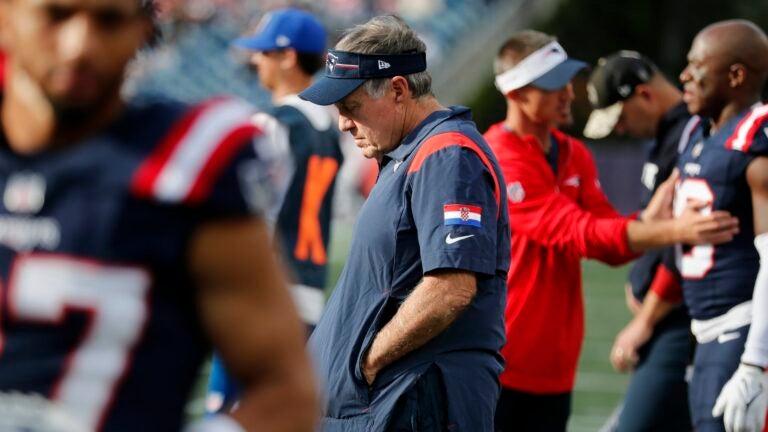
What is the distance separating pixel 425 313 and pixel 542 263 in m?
1.37

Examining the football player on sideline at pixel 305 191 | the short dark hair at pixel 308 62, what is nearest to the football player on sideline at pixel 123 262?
the football player on sideline at pixel 305 191

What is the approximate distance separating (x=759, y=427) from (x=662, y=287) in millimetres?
985

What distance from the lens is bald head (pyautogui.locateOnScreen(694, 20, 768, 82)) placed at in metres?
4.20

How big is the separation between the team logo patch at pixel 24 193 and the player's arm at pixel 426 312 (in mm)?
1544

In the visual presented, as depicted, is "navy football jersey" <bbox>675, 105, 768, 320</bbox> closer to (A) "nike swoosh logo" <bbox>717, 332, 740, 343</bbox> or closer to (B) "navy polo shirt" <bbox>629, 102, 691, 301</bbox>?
(A) "nike swoosh logo" <bbox>717, 332, 740, 343</bbox>

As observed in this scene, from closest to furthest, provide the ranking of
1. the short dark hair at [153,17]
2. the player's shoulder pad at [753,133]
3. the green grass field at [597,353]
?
the short dark hair at [153,17] < the player's shoulder pad at [753,133] < the green grass field at [597,353]

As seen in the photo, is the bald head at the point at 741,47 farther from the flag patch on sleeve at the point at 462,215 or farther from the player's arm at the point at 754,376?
the flag patch on sleeve at the point at 462,215

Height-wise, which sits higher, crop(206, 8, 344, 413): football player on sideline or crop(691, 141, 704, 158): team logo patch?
crop(691, 141, 704, 158): team logo patch

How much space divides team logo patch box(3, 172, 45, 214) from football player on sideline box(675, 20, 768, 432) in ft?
8.67

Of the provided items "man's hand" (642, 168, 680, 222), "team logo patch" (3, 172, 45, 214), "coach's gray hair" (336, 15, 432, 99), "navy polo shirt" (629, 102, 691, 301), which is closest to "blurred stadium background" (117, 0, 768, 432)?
"navy polo shirt" (629, 102, 691, 301)

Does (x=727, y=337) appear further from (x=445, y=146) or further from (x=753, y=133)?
(x=445, y=146)

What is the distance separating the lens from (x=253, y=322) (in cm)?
168

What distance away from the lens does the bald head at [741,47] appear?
420 cm

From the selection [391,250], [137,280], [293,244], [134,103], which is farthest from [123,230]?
[293,244]
